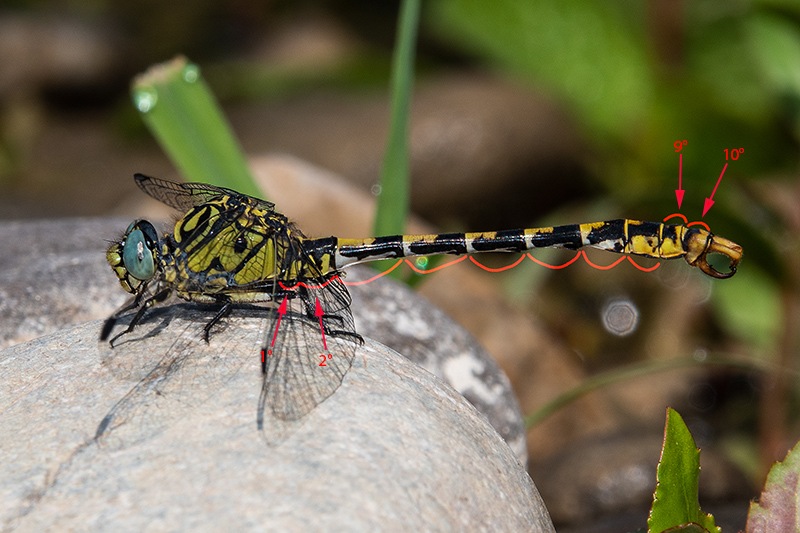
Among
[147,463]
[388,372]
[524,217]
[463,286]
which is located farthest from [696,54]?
[147,463]

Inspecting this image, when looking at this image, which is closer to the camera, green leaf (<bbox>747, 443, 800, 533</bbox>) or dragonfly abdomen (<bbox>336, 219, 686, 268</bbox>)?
green leaf (<bbox>747, 443, 800, 533</bbox>)

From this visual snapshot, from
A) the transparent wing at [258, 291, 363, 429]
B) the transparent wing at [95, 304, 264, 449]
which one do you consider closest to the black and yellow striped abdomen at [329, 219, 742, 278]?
the transparent wing at [258, 291, 363, 429]

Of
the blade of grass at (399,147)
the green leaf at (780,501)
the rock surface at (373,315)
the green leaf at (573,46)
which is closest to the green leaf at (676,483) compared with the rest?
the green leaf at (780,501)

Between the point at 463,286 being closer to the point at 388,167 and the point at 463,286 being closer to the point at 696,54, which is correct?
the point at 388,167

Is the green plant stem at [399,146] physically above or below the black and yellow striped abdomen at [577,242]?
above

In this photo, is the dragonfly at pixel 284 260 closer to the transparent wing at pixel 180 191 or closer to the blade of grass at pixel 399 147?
the transparent wing at pixel 180 191

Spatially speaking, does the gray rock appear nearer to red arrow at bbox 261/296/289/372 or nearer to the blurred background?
red arrow at bbox 261/296/289/372
